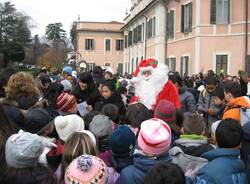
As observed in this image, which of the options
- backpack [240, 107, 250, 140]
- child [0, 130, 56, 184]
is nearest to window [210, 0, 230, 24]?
backpack [240, 107, 250, 140]

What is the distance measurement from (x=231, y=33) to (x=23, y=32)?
63290 mm

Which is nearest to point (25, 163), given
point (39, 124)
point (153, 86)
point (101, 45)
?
point (39, 124)

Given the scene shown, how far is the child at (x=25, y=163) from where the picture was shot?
3.41 metres

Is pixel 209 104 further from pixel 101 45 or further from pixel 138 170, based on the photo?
pixel 101 45

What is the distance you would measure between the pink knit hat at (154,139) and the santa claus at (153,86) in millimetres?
3788

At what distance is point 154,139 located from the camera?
3859 mm

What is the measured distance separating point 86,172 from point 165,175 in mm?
648

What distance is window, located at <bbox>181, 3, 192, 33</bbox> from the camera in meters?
28.7

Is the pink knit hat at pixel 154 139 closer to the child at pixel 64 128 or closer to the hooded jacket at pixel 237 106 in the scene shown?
the child at pixel 64 128

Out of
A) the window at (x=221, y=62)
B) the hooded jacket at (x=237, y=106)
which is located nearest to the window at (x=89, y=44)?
the window at (x=221, y=62)

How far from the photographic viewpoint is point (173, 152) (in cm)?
418

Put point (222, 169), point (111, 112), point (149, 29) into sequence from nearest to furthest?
point (222, 169) < point (111, 112) < point (149, 29)

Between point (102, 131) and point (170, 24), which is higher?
point (170, 24)

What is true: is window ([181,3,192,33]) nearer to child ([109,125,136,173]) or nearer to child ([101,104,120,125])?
child ([101,104,120,125])
